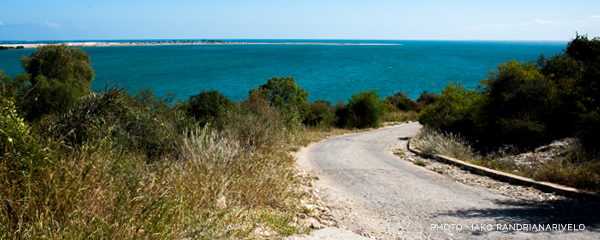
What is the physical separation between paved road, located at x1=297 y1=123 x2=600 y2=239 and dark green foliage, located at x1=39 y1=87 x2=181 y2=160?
3517mm

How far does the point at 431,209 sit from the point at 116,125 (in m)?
5.66

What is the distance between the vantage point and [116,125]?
614 cm

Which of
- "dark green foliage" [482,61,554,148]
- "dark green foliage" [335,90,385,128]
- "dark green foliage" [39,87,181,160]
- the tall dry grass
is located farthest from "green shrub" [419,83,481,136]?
the tall dry grass

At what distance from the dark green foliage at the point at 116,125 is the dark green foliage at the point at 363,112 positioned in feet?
71.3

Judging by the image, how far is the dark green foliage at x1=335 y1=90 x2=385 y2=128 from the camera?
28.5 m

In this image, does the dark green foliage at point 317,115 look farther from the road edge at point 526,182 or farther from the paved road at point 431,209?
the paved road at point 431,209

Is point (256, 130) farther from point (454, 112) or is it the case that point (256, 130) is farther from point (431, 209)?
point (454, 112)

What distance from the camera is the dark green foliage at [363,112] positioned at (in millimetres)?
28453

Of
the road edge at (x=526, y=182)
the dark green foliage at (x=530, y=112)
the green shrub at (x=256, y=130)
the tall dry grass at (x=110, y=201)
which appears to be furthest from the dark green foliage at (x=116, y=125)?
the dark green foliage at (x=530, y=112)

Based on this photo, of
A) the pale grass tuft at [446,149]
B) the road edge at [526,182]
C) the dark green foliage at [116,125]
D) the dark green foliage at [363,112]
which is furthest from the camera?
the dark green foliage at [363,112]

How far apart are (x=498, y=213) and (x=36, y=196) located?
6.28 metres

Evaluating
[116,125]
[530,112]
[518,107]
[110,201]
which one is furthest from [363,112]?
[110,201]

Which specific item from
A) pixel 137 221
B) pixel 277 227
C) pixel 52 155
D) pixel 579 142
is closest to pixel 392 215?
pixel 277 227

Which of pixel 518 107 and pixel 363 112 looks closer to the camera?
pixel 518 107
